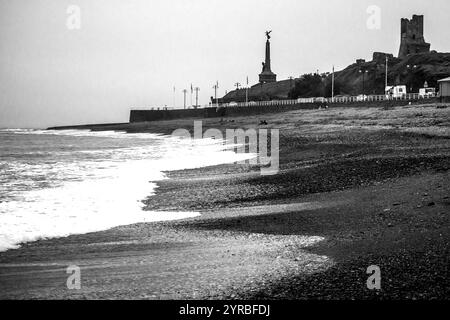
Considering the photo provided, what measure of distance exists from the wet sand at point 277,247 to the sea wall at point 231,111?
36.3m

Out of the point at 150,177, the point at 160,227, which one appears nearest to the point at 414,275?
the point at 160,227

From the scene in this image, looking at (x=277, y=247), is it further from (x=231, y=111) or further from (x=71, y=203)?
(x=231, y=111)

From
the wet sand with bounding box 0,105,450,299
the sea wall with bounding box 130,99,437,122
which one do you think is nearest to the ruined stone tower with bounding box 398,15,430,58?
the sea wall with bounding box 130,99,437,122

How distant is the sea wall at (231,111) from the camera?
156 feet

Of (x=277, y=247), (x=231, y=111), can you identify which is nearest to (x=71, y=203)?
(x=277, y=247)

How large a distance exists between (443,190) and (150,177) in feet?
31.3

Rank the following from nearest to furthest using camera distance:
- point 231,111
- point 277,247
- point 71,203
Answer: point 277,247 < point 71,203 < point 231,111

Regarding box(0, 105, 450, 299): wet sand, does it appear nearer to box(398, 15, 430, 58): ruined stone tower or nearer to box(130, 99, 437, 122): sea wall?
box(130, 99, 437, 122): sea wall

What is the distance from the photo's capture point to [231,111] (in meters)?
83.8

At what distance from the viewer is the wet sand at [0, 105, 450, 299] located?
4.77 metres

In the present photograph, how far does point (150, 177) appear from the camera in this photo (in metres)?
15.9

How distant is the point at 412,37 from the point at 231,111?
49.4 m

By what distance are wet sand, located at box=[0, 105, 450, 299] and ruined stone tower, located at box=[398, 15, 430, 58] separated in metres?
104
